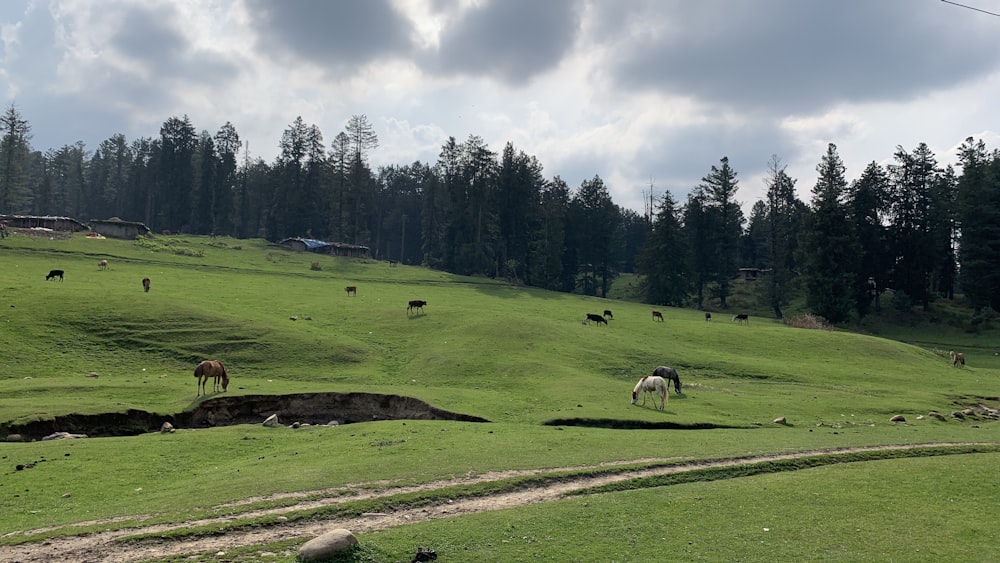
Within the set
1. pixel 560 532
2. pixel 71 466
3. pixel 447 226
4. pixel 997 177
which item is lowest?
pixel 71 466

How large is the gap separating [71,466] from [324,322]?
28.4m

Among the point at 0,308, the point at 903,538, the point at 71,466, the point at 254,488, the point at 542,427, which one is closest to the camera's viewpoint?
the point at 903,538

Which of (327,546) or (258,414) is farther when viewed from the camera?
(258,414)

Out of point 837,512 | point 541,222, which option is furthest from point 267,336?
point 541,222

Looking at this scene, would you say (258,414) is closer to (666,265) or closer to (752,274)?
(666,265)

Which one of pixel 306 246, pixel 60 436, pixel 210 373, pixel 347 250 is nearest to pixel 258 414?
pixel 210 373

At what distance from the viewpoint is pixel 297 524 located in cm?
1191

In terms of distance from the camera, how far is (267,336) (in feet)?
121

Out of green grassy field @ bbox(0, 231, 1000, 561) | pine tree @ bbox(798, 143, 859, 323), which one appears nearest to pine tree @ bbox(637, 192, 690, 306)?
pine tree @ bbox(798, 143, 859, 323)

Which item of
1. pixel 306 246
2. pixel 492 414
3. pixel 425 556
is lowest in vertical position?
pixel 492 414

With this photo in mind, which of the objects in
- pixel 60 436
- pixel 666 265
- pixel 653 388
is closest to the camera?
pixel 60 436

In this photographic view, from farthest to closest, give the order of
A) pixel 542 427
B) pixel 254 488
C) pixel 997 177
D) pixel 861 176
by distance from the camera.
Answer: pixel 861 176 → pixel 997 177 → pixel 542 427 → pixel 254 488

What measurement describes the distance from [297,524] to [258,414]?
16.1 metres

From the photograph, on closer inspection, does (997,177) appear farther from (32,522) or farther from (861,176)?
(32,522)
